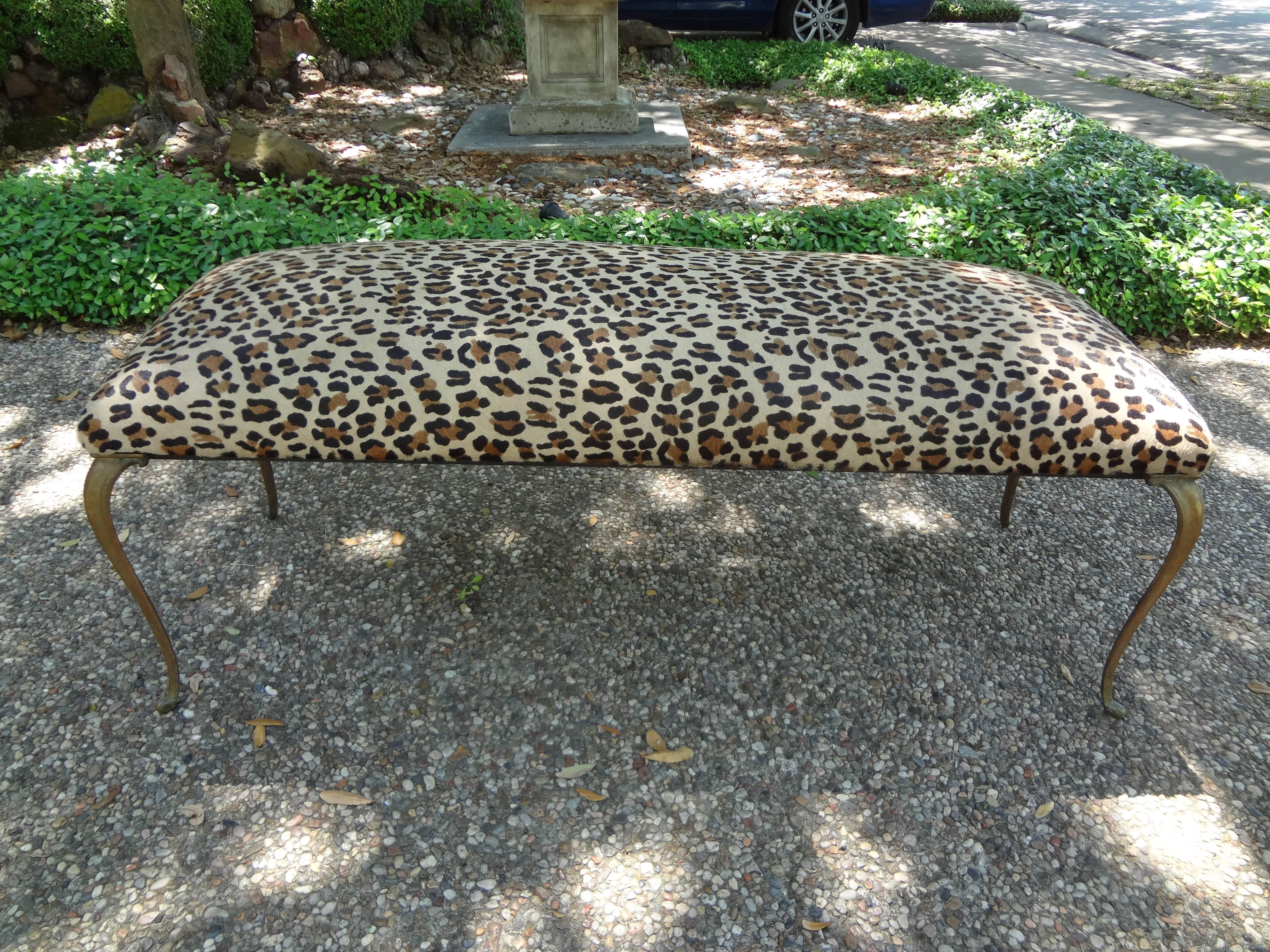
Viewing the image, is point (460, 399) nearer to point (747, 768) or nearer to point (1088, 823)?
point (747, 768)

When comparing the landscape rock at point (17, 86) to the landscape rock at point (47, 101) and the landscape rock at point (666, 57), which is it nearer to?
the landscape rock at point (47, 101)

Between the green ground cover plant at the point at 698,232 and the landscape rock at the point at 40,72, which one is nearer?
the green ground cover plant at the point at 698,232

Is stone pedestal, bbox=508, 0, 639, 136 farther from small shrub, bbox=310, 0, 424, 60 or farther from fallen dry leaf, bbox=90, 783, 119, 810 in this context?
fallen dry leaf, bbox=90, 783, 119, 810

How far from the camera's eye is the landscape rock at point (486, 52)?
938cm

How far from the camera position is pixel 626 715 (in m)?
2.07

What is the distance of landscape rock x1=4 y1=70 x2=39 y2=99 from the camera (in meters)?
6.37

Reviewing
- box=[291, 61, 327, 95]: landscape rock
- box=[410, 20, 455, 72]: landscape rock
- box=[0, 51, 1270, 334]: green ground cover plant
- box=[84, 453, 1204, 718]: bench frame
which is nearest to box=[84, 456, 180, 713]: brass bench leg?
box=[84, 453, 1204, 718]: bench frame

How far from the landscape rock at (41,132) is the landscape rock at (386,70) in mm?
2826

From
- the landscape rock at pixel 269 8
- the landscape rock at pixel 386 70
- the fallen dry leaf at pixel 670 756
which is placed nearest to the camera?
the fallen dry leaf at pixel 670 756

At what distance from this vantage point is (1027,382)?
1.88 m

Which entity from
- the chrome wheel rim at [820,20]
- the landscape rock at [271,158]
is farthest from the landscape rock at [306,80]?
the chrome wheel rim at [820,20]

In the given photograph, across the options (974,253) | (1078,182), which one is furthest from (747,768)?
(1078,182)

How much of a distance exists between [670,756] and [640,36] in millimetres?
9482

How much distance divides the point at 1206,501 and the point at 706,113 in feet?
20.3
